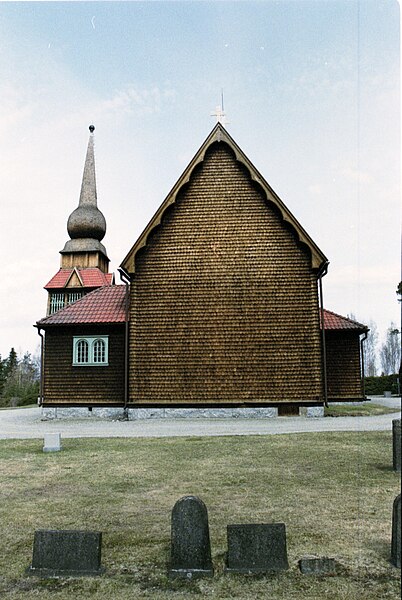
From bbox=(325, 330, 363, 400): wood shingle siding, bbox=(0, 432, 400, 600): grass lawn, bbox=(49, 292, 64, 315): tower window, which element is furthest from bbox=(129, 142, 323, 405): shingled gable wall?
bbox=(49, 292, 64, 315): tower window

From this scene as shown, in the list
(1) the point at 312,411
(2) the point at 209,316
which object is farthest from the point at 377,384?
(2) the point at 209,316

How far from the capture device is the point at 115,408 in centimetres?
2409

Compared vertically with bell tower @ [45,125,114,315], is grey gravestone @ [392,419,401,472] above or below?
below

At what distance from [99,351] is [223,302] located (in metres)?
6.48

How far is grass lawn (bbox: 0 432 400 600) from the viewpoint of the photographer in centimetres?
494

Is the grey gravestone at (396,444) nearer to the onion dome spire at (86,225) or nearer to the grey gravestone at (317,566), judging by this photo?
the grey gravestone at (317,566)

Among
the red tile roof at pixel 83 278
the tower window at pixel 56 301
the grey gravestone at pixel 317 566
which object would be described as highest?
the red tile roof at pixel 83 278

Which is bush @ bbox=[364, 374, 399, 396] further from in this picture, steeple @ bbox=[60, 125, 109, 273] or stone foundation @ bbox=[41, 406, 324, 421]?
stone foundation @ bbox=[41, 406, 324, 421]

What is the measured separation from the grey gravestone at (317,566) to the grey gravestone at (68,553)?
2027mm

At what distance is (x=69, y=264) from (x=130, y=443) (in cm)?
4102

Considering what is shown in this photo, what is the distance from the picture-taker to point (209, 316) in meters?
22.9

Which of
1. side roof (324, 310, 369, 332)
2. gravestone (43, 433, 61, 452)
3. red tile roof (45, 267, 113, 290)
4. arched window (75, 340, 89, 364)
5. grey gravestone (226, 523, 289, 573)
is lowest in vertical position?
gravestone (43, 433, 61, 452)

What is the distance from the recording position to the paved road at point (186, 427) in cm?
1717

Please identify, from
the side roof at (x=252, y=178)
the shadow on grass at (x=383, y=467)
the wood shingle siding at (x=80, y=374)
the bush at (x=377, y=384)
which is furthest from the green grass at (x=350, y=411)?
Result: the bush at (x=377, y=384)
